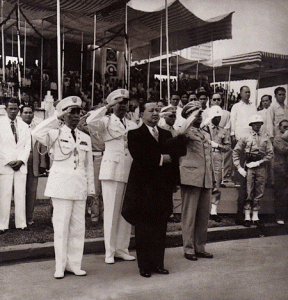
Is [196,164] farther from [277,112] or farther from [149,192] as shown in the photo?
[277,112]

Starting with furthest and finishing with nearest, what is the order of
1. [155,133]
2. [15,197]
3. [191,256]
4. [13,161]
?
[15,197], [13,161], [191,256], [155,133]

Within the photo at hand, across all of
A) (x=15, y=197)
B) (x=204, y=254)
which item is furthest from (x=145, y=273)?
(x=15, y=197)

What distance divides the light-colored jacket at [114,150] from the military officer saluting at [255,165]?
2.31 metres

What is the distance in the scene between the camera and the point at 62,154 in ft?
12.6

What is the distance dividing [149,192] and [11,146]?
2.18 metres

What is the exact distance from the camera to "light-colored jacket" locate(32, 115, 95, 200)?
377 cm

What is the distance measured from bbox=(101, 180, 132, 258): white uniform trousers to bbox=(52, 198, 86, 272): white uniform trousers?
0.46 metres

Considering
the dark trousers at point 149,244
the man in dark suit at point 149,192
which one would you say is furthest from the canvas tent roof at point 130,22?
the dark trousers at point 149,244

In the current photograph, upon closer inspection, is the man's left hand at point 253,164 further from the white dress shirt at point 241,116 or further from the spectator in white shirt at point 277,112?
the white dress shirt at point 241,116

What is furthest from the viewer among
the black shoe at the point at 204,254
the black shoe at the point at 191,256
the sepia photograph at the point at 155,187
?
the black shoe at the point at 204,254

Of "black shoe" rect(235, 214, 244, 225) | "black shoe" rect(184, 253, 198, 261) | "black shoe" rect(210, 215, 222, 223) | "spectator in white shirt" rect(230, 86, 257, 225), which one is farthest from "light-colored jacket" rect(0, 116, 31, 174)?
"spectator in white shirt" rect(230, 86, 257, 225)

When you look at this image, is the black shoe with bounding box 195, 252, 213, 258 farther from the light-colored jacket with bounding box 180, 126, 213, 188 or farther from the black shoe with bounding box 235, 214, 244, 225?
the black shoe with bounding box 235, 214, 244, 225

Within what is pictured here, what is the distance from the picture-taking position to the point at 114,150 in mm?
Answer: 4336

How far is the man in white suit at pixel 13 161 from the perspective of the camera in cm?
521
